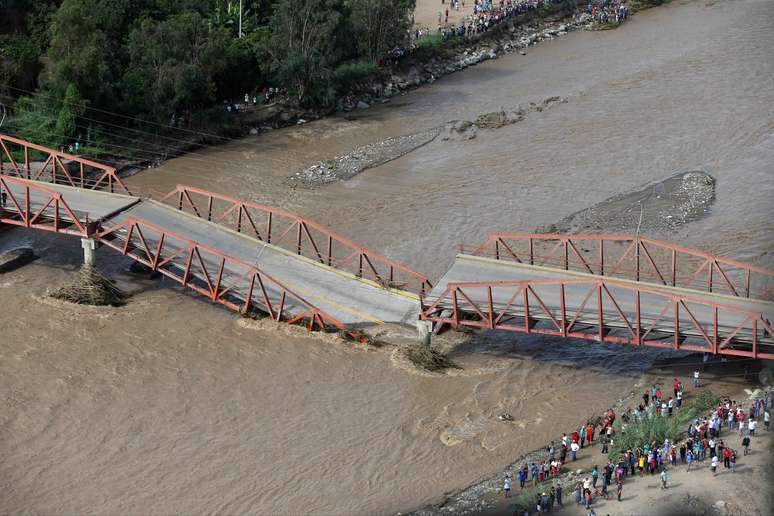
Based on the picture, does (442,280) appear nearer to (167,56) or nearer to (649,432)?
(649,432)

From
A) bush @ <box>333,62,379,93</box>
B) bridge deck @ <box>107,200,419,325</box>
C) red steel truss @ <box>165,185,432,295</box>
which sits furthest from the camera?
bush @ <box>333,62,379,93</box>

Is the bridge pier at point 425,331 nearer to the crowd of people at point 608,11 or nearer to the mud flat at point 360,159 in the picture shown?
the mud flat at point 360,159

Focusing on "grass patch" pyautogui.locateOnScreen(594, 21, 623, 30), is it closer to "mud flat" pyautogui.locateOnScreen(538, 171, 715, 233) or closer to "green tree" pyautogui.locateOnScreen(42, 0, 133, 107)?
"mud flat" pyautogui.locateOnScreen(538, 171, 715, 233)

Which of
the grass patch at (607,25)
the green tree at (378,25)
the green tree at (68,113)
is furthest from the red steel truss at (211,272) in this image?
the grass patch at (607,25)

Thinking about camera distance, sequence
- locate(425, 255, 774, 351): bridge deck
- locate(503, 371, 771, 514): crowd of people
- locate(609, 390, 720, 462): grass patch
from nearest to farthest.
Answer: locate(503, 371, 771, 514): crowd of people → locate(609, 390, 720, 462): grass patch → locate(425, 255, 774, 351): bridge deck

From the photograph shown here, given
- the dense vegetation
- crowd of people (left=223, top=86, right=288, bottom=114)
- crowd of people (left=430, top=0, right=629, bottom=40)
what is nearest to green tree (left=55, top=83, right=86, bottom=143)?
the dense vegetation

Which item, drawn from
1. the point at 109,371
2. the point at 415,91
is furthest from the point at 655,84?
the point at 109,371

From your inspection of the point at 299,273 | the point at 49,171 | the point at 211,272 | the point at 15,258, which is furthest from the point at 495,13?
the point at 15,258
